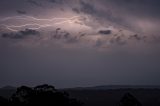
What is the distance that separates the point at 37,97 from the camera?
47.8 m

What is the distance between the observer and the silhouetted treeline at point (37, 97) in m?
47.5

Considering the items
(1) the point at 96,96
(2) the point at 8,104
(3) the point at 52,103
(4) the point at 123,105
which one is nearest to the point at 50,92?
(3) the point at 52,103

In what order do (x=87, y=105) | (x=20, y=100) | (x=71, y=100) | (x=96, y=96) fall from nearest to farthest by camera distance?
(x=20, y=100)
(x=71, y=100)
(x=87, y=105)
(x=96, y=96)

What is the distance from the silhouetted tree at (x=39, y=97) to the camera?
47.5 m

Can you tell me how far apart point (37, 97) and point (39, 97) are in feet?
1.06

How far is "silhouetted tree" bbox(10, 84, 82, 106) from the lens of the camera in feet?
156

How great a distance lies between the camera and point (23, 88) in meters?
48.3

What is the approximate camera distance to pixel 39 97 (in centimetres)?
4806

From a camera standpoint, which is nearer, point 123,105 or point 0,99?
point 0,99

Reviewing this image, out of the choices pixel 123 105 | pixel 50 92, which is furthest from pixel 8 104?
pixel 123 105

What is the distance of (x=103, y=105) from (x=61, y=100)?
59.4 meters

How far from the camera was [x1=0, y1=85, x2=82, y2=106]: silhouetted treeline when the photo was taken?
47469 millimetres

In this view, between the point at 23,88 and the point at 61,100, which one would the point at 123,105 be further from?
the point at 23,88

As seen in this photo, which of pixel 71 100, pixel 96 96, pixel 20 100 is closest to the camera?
pixel 20 100
